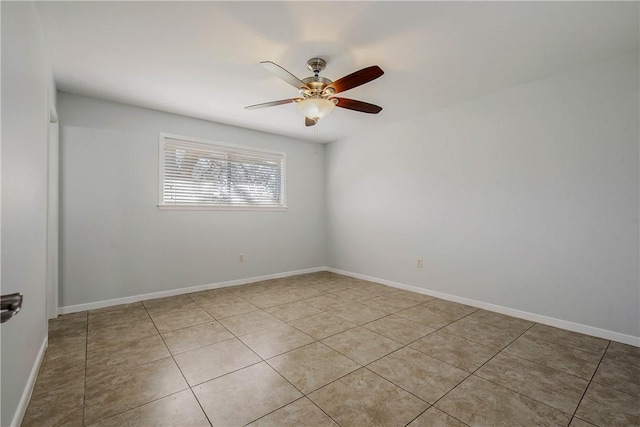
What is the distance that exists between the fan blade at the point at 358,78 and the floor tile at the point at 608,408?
2.46 m

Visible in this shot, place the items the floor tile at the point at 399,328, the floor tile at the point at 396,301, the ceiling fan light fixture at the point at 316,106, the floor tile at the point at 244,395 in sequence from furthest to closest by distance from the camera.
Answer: the floor tile at the point at 396,301 → the floor tile at the point at 399,328 → the ceiling fan light fixture at the point at 316,106 → the floor tile at the point at 244,395

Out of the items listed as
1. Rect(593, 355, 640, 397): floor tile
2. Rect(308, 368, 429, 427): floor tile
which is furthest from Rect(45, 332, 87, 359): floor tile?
Rect(593, 355, 640, 397): floor tile

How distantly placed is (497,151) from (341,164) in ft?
8.31

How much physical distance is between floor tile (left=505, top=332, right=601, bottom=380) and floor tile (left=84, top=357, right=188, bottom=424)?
8.40 ft

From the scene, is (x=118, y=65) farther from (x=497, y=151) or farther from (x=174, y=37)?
(x=497, y=151)

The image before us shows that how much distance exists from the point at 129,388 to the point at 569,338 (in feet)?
11.6

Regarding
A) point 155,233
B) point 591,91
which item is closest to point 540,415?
point 591,91

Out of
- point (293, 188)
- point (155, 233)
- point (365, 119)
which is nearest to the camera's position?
point (155, 233)

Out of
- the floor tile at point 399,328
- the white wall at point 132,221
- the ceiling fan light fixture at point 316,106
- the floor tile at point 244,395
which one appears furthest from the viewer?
the white wall at point 132,221

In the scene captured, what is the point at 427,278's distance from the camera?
12.6 ft

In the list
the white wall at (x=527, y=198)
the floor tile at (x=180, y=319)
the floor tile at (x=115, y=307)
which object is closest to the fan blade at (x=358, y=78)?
the white wall at (x=527, y=198)

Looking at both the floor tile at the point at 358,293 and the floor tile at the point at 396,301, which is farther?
the floor tile at the point at 358,293

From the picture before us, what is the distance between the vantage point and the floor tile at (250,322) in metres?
2.69

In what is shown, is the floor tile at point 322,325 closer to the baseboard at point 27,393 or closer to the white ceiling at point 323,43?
the baseboard at point 27,393
